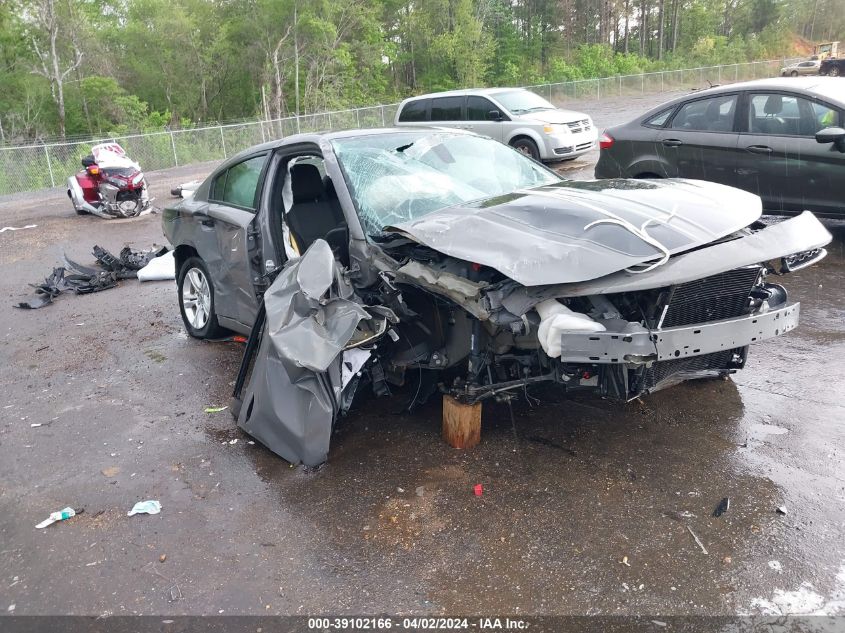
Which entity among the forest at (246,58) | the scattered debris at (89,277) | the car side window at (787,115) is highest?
the forest at (246,58)

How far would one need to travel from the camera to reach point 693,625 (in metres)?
2.58

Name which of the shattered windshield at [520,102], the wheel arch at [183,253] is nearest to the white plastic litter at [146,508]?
the wheel arch at [183,253]

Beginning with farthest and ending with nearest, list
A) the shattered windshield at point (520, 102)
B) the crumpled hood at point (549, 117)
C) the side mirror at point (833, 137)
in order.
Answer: the shattered windshield at point (520, 102) → the crumpled hood at point (549, 117) → the side mirror at point (833, 137)

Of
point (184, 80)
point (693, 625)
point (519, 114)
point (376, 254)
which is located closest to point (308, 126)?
point (519, 114)

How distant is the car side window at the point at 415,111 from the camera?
1538 cm

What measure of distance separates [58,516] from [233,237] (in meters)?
2.32

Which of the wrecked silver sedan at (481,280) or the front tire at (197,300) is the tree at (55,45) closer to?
the front tire at (197,300)

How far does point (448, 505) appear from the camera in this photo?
11.4 ft

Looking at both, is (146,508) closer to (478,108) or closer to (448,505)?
(448,505)

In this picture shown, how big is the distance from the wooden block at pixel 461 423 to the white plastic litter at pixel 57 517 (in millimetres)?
2091

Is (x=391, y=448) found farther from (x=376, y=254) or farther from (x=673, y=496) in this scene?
(x=673, y=496)

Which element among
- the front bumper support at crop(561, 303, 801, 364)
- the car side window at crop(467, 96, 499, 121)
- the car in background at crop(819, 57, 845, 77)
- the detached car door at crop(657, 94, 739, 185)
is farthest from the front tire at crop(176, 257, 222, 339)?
the car in background at crop(819, 57, 845, 77)

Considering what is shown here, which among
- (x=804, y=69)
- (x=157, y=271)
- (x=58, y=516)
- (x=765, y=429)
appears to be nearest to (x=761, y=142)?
(x=765, y=429)

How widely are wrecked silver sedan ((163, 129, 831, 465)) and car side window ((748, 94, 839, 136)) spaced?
127 inches
